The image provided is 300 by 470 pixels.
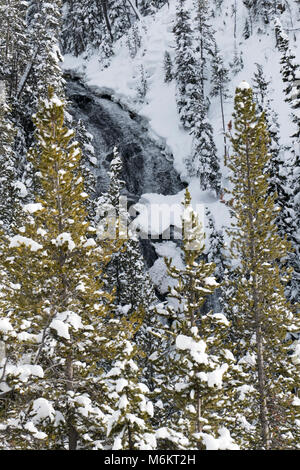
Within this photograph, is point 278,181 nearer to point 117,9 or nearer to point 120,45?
point 120,45

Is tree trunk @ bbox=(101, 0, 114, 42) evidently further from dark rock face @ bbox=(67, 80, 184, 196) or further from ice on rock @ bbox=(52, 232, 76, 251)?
ice on rock @ bbox=(52, 232, 76, 251)

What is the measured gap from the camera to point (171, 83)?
5191 cm

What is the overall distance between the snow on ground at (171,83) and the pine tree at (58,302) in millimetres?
25847

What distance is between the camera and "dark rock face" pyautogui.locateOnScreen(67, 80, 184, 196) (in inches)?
1708

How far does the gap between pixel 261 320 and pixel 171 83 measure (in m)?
44.2

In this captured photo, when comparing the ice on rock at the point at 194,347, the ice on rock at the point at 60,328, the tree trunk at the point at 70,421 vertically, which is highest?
the ice on rock at the point at 60,328

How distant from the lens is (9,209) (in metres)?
26.2

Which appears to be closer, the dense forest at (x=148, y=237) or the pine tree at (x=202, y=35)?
the dense forest at (x=148, y=237)

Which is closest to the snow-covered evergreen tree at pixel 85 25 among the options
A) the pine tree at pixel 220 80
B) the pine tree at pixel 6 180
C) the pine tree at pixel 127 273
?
the pine tree at pixel 220 80

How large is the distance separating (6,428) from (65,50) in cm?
6971

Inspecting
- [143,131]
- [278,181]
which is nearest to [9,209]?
[278,181]

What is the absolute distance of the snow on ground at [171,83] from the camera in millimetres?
40469

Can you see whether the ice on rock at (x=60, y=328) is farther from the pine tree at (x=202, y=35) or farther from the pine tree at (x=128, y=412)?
the pine tree at (x=202, y=35)

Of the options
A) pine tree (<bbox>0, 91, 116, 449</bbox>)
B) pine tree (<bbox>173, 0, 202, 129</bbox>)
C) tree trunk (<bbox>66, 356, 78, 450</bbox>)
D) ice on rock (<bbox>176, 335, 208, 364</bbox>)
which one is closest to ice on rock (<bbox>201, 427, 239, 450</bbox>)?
ice on rock (<bbox>176, 335, 208, 364</bbox>)
